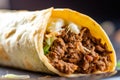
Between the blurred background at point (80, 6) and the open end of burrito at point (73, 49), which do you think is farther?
the blurred background at point (80, 6)

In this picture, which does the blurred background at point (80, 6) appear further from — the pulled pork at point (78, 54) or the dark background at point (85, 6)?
the pulled pork at point (78, 54)

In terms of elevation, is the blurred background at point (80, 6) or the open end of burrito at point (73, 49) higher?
the blurred background at point (80, 6)

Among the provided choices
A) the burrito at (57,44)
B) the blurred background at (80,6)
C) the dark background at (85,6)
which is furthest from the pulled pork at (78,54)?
the dark background at (85,6)

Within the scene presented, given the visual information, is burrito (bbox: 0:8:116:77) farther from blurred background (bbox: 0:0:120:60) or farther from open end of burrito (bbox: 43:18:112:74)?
blurred background (bbox: 0:0:120:60)

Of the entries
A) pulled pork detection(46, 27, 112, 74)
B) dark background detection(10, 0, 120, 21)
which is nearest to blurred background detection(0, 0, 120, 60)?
dark background detection(10, 0, 120, 21)

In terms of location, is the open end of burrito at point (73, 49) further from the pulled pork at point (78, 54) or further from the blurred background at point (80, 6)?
the blurred background at point (80, 6)

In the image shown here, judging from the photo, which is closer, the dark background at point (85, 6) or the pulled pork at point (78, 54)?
the pulled pork at point (78, 54)

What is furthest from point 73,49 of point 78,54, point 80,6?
point 80,6

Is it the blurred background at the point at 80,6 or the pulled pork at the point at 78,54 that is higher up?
the blurred background at the point at 80,6
